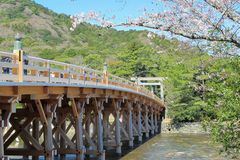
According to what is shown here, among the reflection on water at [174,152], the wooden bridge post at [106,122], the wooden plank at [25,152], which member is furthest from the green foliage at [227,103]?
the wooden bridge post at [106,122]

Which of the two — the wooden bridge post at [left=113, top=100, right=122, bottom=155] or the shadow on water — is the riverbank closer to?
the shadow on water

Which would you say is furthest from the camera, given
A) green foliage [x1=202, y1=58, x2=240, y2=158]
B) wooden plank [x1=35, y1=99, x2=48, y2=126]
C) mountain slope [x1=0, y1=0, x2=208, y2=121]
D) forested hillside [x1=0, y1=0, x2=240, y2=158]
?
wooden plank [x1=35, y1=99, x2=48, y2=126]

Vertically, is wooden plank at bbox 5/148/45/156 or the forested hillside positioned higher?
the forested hillside

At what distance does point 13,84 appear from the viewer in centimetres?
986

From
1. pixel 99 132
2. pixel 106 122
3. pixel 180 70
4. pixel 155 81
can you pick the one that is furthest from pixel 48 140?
pixel 155 81

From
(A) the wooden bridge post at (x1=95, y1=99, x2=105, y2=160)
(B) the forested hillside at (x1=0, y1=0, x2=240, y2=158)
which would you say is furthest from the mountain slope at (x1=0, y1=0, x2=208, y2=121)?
(A) the wooden bridge post at (x1=95, y1=99, x2=105, y2=160)

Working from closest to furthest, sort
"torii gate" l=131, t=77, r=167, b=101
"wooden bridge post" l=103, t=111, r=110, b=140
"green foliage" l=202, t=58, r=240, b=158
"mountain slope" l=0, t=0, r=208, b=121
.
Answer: "mountain slope" l=0, t=0, r=208, b=121 < "green foliage" l=202, t=58, r=240, b=158 < "wooden bridge post" l=103, t=111, r=110, b=140 < "torii gate" l=131, t=77, r=167, b=101

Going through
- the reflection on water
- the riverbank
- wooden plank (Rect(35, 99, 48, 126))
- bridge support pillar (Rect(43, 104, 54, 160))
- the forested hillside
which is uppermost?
the forested hillside

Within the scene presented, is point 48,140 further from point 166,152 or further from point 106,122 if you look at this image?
point 166,152

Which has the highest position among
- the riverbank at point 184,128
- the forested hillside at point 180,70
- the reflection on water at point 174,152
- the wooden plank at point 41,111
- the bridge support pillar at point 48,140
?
the forested hillside at point 180,70

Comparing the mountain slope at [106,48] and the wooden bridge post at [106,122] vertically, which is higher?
the mountain slope at [106,48]

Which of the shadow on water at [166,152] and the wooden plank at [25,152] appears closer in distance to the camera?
the wooden plank at [25,152]

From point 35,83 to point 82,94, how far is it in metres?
4.82

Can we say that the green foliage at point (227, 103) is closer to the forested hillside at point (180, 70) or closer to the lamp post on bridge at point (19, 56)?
the forested hillside at point (180, 70)
